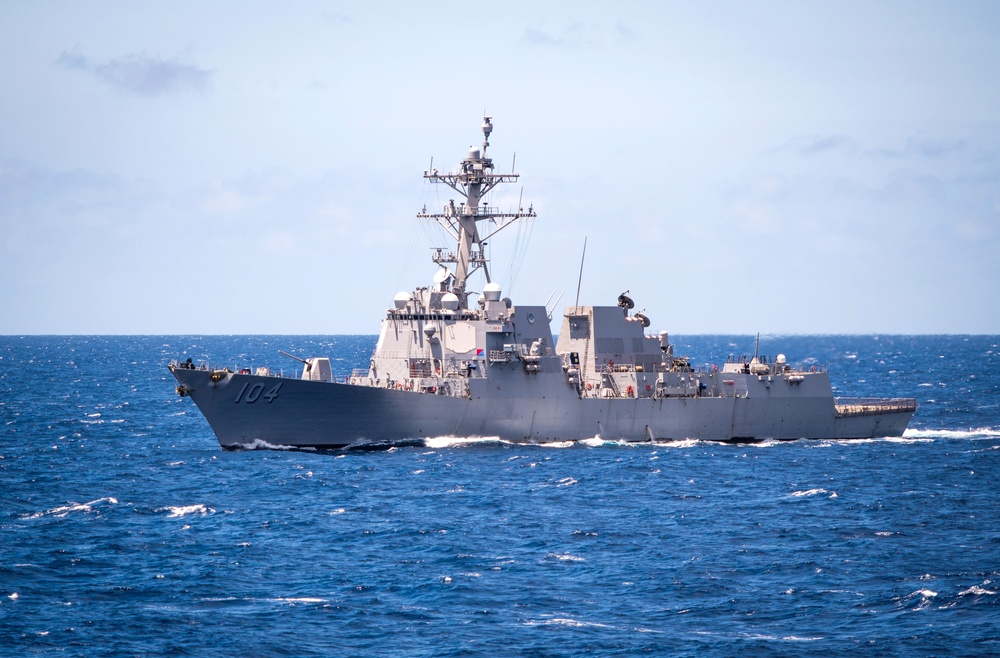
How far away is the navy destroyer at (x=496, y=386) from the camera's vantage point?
132 feet

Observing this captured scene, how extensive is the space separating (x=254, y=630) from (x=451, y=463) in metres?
17.9

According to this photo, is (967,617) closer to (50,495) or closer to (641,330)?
(50,495)

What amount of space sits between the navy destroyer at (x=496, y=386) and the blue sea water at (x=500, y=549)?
994mm

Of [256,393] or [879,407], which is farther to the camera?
[879,407]

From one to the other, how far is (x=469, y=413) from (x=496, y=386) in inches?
50.9

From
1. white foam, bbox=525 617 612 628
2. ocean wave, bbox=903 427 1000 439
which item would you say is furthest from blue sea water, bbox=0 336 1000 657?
ocean wave, bbox=903 427 1000 439

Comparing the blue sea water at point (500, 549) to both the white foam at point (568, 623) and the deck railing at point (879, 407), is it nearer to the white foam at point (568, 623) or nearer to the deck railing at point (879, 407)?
the white foam at point (568, 623)

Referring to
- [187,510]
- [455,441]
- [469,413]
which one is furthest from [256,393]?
[187,510]

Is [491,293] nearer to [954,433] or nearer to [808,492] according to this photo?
[808,492]

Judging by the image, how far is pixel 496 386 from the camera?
41969 millimetres

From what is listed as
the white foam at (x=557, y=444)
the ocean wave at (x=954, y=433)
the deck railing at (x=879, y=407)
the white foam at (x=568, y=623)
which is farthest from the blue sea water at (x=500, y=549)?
the ocean wave at (x=954, y=433)

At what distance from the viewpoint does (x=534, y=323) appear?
44094 millimetres

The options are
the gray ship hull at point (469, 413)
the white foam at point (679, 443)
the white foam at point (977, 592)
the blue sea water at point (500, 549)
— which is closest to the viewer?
the blue sea water at point (500, 549)

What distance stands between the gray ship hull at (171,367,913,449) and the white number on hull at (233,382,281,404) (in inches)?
1.2
